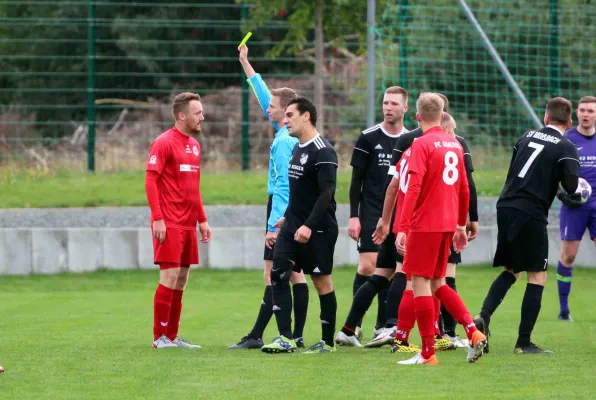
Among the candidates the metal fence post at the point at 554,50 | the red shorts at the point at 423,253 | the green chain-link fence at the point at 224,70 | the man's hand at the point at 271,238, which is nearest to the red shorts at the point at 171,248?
the man's hand at the point at 271,238

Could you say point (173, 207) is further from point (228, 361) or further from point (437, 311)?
point (437, 311)

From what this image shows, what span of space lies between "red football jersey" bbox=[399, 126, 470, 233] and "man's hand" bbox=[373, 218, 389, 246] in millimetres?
940

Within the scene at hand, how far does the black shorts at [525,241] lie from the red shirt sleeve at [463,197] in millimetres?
884

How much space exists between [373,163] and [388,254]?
0.89m

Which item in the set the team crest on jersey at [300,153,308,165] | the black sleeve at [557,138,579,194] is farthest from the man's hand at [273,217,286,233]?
the black sleeve at [557,138,579,194]

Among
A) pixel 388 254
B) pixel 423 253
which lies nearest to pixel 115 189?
pixel 388 254

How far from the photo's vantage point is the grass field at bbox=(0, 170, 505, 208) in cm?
1936

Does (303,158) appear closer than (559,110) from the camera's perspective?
Yes

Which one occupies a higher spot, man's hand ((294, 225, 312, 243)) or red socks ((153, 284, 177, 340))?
man's hand ((294, 225, 312, 243))

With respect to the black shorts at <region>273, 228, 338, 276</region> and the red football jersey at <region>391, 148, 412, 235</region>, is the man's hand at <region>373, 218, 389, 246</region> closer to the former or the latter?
the red football jersey at <region>391, 148, 412, 235</region>

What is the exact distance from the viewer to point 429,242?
8672mm

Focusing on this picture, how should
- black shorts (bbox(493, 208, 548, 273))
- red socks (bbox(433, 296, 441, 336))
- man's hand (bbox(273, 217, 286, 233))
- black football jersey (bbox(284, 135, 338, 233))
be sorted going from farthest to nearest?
1. black shorts (bbox(493, 208, 548, 273))
2. man's hand (bbox(273, 217, 286, 233))
3. red socks (bbox(433, 296, 441, 336))
4. black football jersey (bbox(284, 135, 338, 233))

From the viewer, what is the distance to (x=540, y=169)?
971 cm

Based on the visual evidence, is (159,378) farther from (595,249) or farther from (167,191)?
(595,249)
